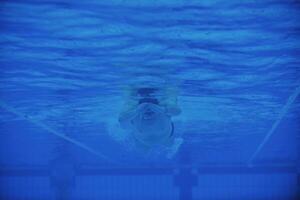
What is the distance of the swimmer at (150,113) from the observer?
762 cm

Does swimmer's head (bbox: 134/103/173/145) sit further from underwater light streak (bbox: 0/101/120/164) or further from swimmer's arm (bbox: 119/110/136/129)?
underwater light streak (bbox: 0/101/120/164)

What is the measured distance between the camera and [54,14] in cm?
478

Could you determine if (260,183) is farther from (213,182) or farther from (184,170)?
(184,170)

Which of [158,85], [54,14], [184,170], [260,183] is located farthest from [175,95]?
[260,183]

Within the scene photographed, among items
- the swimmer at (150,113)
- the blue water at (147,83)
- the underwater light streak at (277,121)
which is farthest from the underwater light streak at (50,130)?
the underwater light streak at (277,121)

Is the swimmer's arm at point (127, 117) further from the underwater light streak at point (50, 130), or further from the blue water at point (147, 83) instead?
the underwater light streak at point (50, 130)

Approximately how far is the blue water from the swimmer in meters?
0.29

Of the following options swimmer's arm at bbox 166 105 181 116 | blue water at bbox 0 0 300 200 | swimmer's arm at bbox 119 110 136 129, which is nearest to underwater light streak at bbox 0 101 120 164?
blue water at bbox 0 0 300 200

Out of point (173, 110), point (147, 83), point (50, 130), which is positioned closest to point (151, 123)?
point (173, 110)

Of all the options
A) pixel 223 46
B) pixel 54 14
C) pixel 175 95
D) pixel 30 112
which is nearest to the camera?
pixel 54 14

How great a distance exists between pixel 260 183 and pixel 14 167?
9.18m

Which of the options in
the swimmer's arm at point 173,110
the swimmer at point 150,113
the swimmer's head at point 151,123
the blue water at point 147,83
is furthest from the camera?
the swimmer's arm at point 173,110

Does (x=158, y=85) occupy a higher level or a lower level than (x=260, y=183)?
lower

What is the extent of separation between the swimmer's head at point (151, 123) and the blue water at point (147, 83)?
1.83ft
